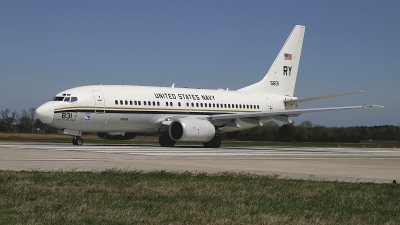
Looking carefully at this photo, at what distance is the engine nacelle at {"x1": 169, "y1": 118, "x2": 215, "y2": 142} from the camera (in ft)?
112

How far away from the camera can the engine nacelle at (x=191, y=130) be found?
1348 inches

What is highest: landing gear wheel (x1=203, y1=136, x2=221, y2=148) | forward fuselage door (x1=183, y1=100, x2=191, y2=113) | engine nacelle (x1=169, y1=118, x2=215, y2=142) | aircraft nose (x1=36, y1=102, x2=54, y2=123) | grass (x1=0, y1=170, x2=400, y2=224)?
forward fuselage door (x1=183, y1=100, x2=191, y2=113)

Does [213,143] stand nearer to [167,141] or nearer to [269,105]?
[167,141]

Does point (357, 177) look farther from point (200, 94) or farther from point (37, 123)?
point (37, 123)

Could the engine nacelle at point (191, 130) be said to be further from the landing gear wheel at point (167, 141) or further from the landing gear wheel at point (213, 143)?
the landing gear wheel at point (167, 141)

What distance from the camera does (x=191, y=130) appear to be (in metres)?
34.4

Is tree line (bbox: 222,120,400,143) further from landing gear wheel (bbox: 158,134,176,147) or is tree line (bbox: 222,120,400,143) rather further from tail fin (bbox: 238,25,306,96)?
landing gear wheel (bbox: 158,134,176,147)

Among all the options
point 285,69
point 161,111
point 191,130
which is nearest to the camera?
point 191,130

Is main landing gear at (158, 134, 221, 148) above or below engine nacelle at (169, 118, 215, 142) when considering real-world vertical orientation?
below

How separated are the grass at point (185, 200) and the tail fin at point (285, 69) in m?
31.1

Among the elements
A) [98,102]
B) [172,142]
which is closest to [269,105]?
[172,142]

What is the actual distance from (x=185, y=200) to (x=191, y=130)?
24.7m

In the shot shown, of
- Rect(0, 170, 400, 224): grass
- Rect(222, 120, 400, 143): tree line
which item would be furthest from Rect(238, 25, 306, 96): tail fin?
Rect(0, 170, 400, 224): grass

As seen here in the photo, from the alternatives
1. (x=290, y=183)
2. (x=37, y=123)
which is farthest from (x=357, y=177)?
(x=37, y=123)
